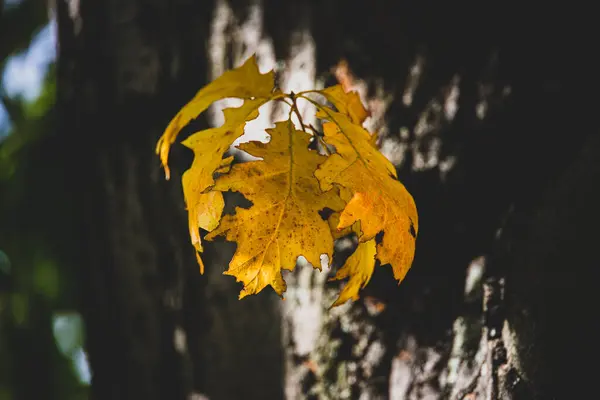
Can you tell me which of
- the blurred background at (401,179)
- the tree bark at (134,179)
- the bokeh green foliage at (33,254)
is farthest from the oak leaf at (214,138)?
the bokeh green foliage at (33,254)

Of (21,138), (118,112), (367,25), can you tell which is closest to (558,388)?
(367,25)

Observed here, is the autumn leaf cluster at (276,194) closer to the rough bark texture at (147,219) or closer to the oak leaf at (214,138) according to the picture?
the oak leaf at (214,138)

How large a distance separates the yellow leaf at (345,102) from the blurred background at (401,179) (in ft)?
0.62

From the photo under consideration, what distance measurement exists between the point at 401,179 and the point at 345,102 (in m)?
0.23

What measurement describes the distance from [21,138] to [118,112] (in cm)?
69

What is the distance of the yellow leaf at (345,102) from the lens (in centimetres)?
58

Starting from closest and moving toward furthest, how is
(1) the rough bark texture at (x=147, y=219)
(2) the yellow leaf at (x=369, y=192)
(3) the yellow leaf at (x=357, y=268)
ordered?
(2) the yellow leaf at (x=369, y=192), (3) the yellow leaf at (x=357, y=268), (1) the rough bark texture at (x=147, y=219)

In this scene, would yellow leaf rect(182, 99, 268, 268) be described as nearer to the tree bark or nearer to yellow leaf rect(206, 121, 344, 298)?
yellow leaf rect(206, 121, 344, 298)

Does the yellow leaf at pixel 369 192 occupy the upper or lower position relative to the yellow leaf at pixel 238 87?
lower

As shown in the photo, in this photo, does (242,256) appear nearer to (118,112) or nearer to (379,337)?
(379,337)

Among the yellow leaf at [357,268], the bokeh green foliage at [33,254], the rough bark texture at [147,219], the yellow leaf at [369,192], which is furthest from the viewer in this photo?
the bokeh green foliage at [33,254]

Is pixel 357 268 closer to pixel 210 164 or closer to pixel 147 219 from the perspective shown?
pixel 210 164

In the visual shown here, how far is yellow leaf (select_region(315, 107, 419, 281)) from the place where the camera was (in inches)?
19.1

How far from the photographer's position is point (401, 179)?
794mm
